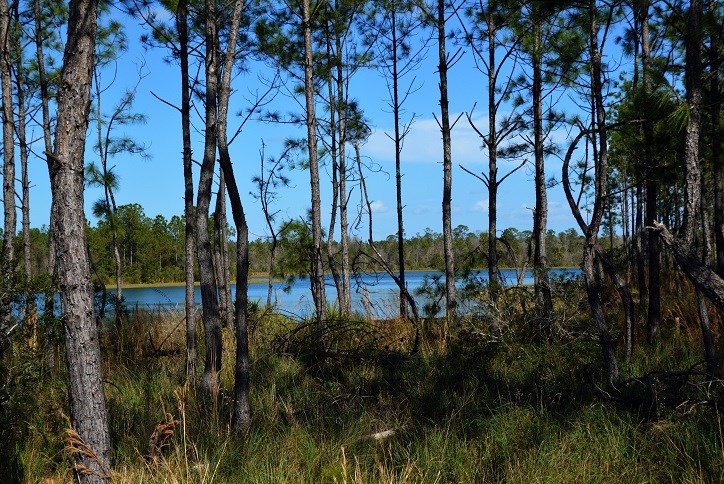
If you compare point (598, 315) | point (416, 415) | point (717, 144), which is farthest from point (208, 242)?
point (717, 144)

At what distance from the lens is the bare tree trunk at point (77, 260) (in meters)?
4.06

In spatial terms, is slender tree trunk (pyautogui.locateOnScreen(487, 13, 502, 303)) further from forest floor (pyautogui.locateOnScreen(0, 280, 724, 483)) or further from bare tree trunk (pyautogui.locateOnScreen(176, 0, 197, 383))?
bare tree trunk (pyautogui.locateOnScreen(176, 0, 197, 383))

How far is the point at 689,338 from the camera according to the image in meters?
8.75

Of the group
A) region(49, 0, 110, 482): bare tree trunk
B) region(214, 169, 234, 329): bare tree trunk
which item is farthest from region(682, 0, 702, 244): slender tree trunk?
region(214, 169, 234, 329): bare tree trunk

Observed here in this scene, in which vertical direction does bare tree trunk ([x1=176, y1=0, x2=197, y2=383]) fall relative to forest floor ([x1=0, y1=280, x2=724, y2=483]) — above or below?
above

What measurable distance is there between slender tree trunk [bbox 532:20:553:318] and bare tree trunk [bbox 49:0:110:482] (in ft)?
19.0

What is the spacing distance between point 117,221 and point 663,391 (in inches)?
394

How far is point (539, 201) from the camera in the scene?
9781mm

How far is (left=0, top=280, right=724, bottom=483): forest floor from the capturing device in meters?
4.46

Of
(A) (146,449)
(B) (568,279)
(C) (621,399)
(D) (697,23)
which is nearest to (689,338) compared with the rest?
(B) (568,279)

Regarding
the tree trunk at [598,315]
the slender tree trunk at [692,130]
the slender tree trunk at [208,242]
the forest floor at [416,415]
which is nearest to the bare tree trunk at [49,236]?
the forest floor at [416,415]

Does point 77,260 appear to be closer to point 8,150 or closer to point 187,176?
point 187,176

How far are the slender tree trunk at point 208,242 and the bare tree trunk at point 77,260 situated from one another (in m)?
2.08

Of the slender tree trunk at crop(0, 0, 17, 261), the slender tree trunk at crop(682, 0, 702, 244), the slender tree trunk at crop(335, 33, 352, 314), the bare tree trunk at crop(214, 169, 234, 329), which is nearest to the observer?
the slender tree trunk at crop(682, 0, 702, 244)
